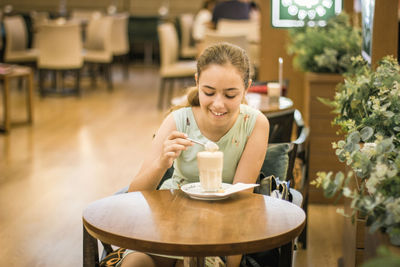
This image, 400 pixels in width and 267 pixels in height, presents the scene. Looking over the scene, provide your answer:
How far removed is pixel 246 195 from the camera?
84.1 inches

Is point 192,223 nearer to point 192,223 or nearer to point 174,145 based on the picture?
point 192,223

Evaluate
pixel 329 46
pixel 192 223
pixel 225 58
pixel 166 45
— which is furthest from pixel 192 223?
pixel 166 45

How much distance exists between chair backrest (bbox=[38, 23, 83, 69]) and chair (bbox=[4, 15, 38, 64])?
910 millimetres

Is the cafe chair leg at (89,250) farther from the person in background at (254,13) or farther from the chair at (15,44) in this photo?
the chair at (15,44)

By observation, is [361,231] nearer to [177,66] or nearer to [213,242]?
[213,242]

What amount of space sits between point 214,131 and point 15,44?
8.64m

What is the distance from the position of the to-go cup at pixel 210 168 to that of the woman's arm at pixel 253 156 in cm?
32

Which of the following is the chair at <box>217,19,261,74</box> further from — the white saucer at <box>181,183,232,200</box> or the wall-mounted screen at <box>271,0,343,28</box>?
the white saucer at <box>181,183,232,200</box>

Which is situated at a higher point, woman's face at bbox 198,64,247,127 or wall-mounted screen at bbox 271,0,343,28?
wall-mounted screen at bbox 271,0,343,28

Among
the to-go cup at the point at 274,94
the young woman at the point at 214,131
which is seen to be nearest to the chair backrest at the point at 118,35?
the to-go cup at the point at 274,94

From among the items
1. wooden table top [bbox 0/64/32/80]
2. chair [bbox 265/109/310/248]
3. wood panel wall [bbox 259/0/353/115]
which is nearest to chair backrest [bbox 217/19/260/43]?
wood panel wall [bbox 259/0/353/115]

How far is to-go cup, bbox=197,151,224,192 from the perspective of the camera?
1990mm

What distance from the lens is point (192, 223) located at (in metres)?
1.84

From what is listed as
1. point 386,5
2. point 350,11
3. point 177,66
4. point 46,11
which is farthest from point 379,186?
point 46,11
